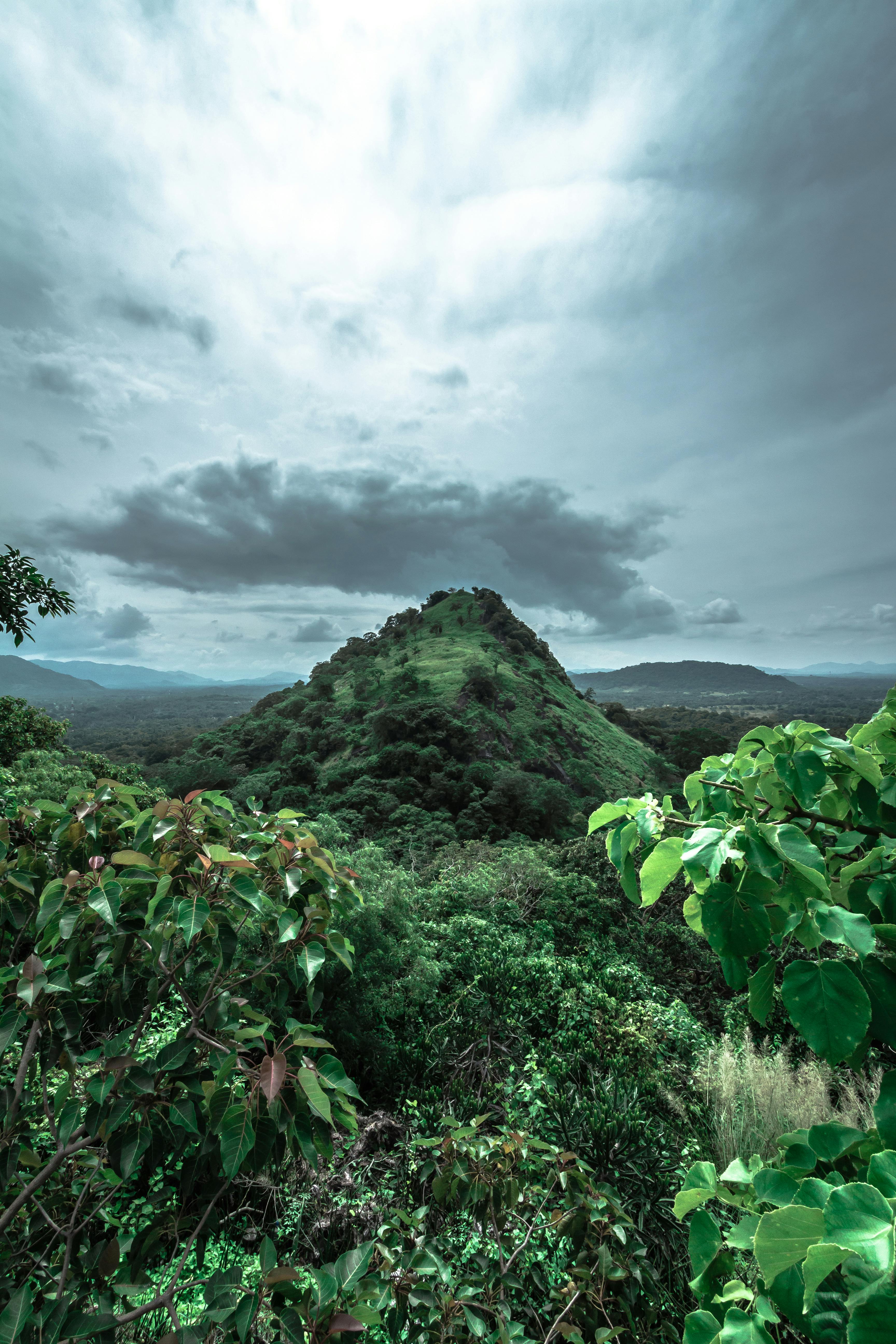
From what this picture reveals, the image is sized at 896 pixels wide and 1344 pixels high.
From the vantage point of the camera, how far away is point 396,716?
1344 inches

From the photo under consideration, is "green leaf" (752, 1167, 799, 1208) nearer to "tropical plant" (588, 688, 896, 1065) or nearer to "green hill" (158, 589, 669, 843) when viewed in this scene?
"tropical plant" (588, 688, 896, 1065)

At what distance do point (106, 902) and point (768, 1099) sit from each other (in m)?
5.12

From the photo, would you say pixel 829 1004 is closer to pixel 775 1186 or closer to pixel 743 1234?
pixel 775 1186

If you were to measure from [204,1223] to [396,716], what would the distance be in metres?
32.6

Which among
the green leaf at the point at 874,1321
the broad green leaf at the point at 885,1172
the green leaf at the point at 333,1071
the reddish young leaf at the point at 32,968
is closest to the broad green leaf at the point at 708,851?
the broad green leaf at the point at 885,1172

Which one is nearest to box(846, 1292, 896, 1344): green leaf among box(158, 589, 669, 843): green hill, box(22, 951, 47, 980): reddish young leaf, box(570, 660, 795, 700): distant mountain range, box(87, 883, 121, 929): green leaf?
box(87, 883, 121, 929): green leaf

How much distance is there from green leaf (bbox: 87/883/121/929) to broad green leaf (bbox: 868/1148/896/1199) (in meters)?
1.75

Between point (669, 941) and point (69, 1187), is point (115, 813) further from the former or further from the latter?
point (669, 941)

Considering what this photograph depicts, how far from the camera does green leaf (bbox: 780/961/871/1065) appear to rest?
90 centimetres

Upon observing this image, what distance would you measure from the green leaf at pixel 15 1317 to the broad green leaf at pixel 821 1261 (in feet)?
5.78

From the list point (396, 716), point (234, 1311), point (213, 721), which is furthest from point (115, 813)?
point (213, 721)

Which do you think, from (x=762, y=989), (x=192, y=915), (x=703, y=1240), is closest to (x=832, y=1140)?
(x=762, y=989)

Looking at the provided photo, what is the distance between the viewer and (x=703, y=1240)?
3.65ft

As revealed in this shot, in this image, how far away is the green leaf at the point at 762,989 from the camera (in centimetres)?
121
